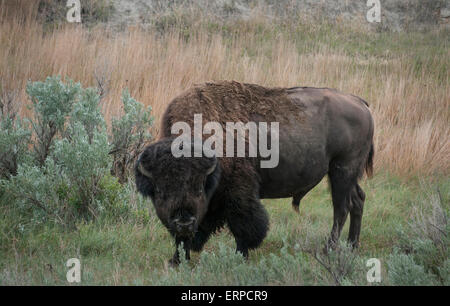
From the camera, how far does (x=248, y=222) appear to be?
5082mm

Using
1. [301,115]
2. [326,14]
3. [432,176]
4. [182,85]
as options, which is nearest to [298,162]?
[301,115]

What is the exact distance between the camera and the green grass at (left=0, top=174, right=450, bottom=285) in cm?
441

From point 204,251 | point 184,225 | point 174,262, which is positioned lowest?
point 174,262

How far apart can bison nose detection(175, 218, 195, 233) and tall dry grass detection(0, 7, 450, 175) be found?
4263 mm

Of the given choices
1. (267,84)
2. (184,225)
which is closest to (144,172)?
(184,225)

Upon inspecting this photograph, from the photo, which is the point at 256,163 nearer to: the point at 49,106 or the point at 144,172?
the point at 144,172

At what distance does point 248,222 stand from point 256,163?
0.59 metres

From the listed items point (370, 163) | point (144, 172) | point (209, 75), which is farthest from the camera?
point (209, 75)

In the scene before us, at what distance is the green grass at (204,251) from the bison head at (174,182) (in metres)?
0.45

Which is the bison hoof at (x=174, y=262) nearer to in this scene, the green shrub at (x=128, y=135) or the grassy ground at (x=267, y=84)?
the grassy ground at (x=267, y=84)

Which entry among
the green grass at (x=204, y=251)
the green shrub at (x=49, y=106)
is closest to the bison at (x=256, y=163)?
the green grass at (x=204, y=251)

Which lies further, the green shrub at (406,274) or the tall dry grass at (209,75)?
the tall dry grass at (209,75)

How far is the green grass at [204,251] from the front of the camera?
441cm

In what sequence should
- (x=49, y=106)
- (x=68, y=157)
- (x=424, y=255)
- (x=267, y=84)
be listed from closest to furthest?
(x=424, y=255), (x=68, y=157), (x=49, y=106), (x=267, y=84)
